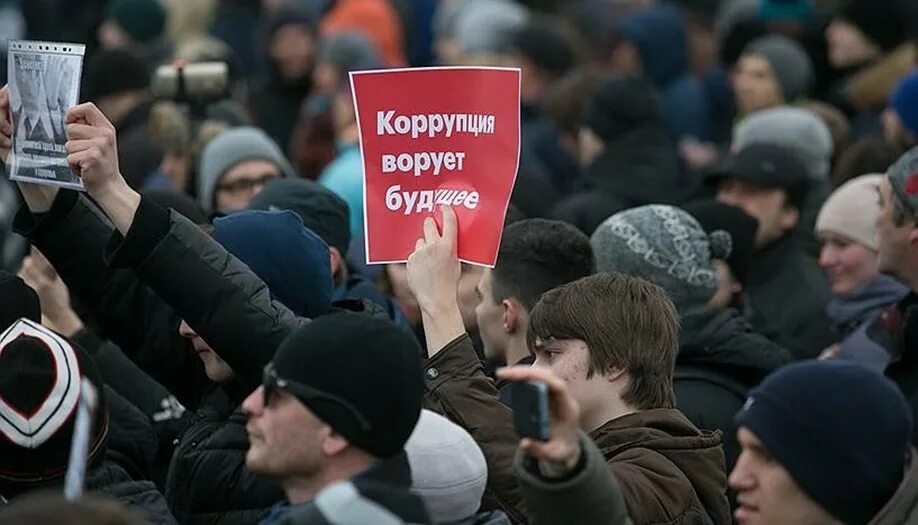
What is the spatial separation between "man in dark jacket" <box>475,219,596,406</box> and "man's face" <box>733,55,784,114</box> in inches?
216

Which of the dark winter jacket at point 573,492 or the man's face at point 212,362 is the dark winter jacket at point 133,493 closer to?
the man's face at point 212,362

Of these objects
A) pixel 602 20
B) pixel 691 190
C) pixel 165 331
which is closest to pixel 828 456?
pixel 165 331

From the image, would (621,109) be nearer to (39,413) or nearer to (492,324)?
(492,324)

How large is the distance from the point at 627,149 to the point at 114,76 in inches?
123

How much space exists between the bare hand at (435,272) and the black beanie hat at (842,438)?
1.17m

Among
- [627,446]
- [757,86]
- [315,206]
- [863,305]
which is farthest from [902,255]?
[757,86]

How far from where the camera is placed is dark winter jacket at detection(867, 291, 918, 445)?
6.05 metres

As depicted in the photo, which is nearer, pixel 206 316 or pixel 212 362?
pixel 206 316

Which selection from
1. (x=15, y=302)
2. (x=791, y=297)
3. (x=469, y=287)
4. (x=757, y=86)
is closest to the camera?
(x=15, y=302)

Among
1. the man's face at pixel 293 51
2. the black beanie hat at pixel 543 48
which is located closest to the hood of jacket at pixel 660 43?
the black beanie hat at pixel 543 48

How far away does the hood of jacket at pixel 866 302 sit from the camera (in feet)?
23.4

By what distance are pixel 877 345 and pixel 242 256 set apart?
7.79ft

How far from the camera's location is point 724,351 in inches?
242

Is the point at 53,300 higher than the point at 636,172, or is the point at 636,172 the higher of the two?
the point at 53,300
